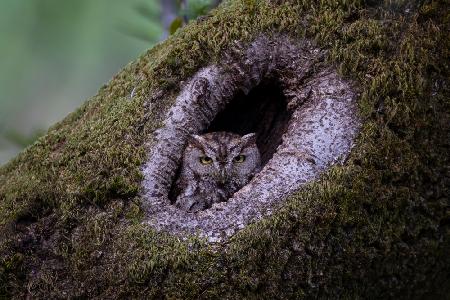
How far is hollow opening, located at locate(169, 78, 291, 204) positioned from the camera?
140 inches

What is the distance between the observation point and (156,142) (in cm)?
309

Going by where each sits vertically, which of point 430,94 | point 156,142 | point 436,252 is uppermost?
point 156,142

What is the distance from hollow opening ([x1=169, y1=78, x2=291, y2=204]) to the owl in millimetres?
59

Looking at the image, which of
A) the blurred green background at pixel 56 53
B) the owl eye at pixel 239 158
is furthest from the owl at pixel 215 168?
the blurred green background at pixel 56 53

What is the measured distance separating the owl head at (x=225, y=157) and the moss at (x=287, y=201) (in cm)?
67

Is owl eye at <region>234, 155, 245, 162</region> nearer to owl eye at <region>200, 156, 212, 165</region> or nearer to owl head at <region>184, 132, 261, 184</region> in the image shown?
owl head at <region>184, 132, 261, 184</region>

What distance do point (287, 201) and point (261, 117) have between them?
1078 millimetres

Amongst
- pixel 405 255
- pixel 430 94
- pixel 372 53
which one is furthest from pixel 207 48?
pixel 405 255

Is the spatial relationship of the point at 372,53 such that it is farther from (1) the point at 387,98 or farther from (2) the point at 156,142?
(2) the point at 156,142

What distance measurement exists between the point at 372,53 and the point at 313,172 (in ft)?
2.13

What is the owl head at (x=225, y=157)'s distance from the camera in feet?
12.4

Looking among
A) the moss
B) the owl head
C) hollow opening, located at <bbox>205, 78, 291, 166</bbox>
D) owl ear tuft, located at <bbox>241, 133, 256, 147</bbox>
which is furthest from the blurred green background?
the moss

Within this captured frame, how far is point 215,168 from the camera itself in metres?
4.07

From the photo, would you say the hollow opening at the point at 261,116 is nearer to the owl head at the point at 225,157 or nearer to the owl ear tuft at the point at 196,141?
the owl head at the point at 225,157
